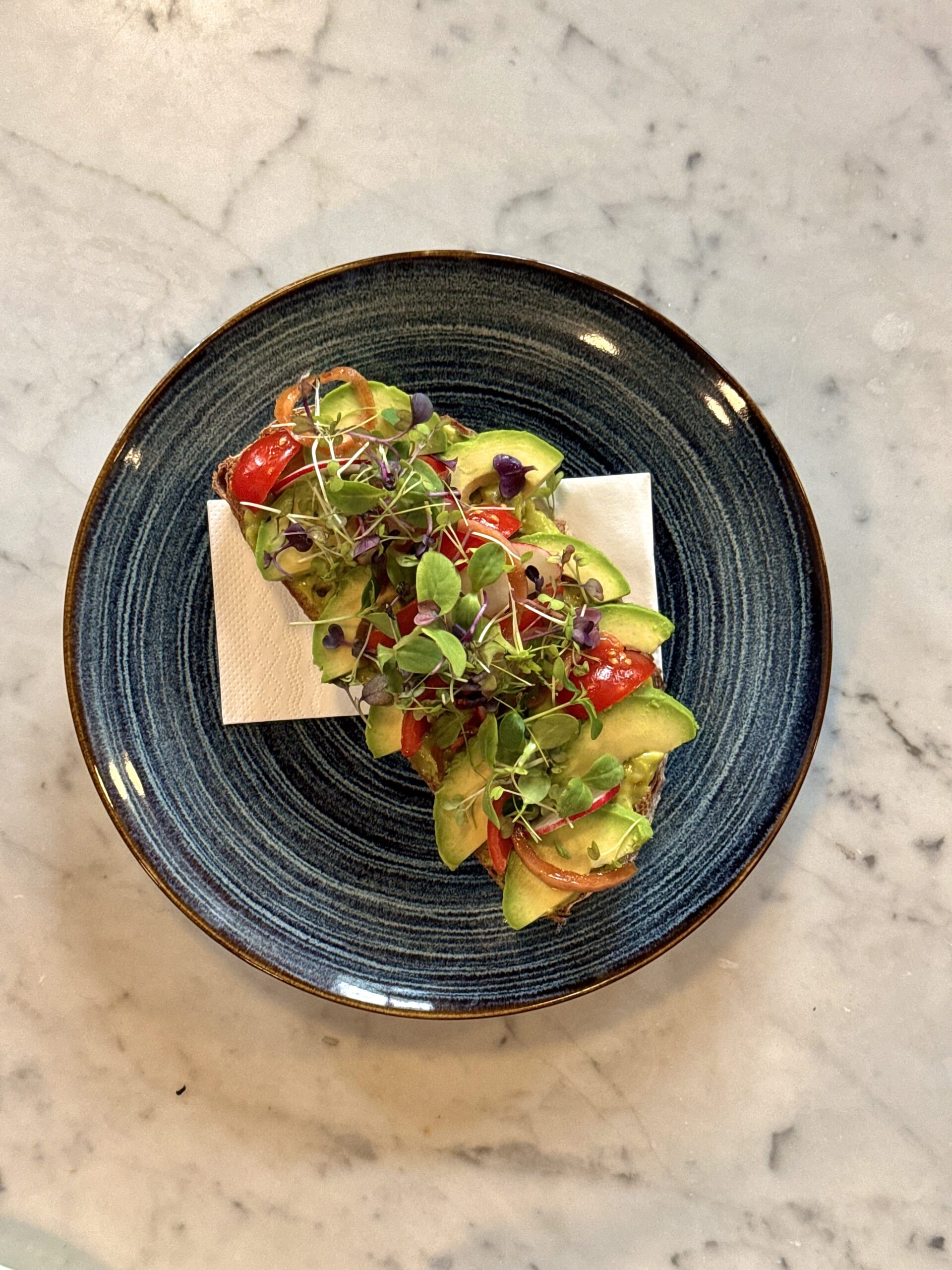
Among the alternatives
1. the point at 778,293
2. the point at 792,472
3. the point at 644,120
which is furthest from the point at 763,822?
the point at 644,120

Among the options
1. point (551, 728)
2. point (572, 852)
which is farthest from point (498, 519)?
point (572, 852)

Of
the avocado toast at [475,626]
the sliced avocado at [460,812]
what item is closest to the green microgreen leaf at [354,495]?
the avocado toast at [475,626]

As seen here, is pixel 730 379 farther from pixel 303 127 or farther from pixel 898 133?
pixel 303 127

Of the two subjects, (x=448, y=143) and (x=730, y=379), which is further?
(x=448, y=143)

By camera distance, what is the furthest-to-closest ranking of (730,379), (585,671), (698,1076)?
(698,1076) → (730,379) → (585,671)

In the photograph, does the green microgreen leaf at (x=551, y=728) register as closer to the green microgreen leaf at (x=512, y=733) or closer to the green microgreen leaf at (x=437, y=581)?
the green microgreen leaf at (x=512, y=733)
